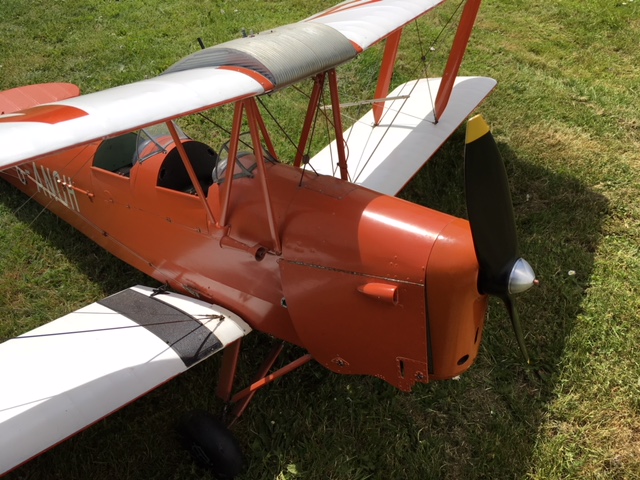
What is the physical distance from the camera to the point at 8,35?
7.65m

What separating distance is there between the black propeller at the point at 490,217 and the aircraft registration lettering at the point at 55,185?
3198 millimetres

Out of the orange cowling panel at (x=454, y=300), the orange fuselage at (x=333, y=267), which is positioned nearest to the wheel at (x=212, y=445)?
the orange fuselage at (x=333, y=267)

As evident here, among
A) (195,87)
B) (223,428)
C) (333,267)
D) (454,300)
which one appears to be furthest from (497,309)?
(195,87)

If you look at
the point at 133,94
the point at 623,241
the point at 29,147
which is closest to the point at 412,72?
the point at 623,241

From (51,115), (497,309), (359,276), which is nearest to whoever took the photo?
(51,115)

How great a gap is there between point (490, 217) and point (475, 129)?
380 mm

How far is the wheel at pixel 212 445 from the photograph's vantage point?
3068 millimetres

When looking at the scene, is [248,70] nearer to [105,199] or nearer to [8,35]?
[105,199]

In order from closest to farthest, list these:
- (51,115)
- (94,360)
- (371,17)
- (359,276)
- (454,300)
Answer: (51,115)
(454,300)
(359,276)
(94,360)
(371,17)

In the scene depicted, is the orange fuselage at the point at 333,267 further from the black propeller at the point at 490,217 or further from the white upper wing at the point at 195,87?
the white upper wing at the point at 195,87

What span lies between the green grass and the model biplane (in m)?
0.42

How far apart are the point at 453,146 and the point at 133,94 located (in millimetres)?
3668

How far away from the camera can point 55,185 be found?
4551 millimetres

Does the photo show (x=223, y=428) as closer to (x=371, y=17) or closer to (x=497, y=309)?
(x=497, y=309)
